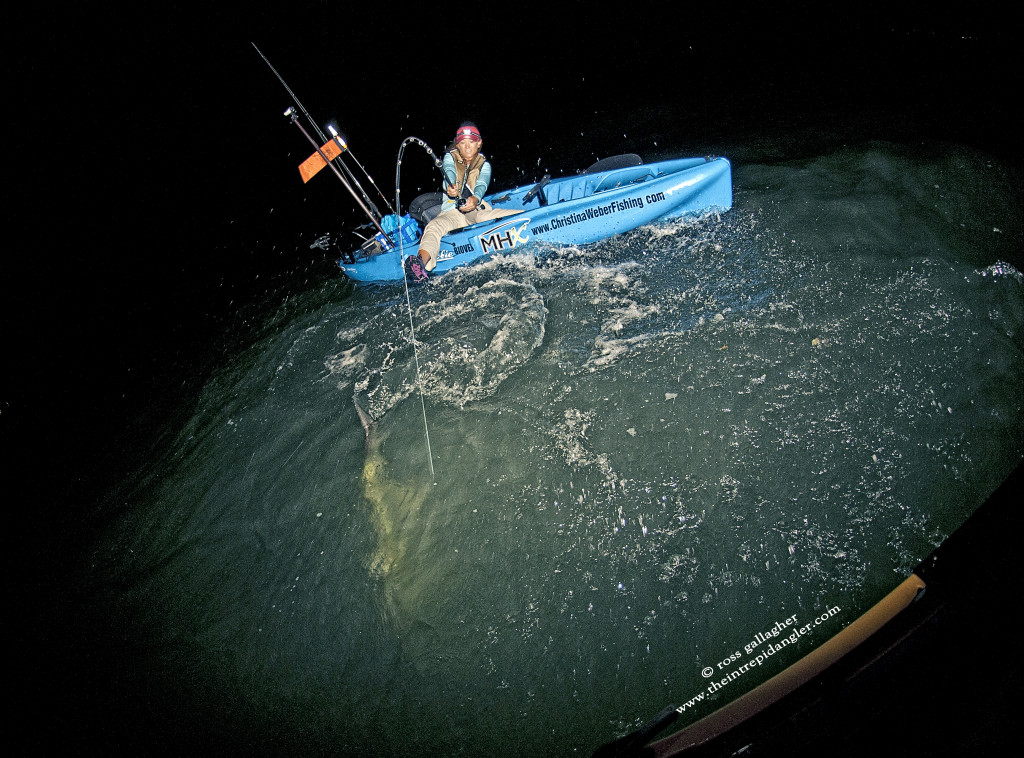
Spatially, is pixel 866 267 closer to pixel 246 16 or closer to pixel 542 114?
pixel 542 114

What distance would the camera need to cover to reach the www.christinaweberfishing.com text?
292cm

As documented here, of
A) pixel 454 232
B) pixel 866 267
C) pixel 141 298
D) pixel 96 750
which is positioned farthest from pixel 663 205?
pixel 141 298

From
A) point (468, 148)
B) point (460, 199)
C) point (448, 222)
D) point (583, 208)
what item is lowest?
point (583, 208)

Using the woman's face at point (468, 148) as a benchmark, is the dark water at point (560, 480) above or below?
below

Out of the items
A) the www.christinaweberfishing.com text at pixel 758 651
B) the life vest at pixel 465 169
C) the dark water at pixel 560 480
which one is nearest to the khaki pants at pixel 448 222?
the life vest at pixel 465 169

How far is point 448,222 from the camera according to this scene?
679 cm

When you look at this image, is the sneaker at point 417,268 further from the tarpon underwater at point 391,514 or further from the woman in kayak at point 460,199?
the tarpon underwater at point 391,514

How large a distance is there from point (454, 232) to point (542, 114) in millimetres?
8351

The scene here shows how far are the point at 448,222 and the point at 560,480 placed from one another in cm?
441

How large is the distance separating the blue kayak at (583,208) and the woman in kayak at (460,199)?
0.22 meters

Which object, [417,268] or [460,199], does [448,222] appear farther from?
[417,268]

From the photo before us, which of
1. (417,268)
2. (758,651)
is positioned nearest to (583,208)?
(417,268)

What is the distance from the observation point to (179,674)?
13.7ft

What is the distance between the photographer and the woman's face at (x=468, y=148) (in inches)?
250
